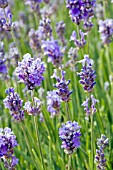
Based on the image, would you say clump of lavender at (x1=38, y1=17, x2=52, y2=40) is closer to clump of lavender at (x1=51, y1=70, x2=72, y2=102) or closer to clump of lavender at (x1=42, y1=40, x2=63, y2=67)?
clump of lavender at (x1=42, y1=40, x2=63, y2=67)

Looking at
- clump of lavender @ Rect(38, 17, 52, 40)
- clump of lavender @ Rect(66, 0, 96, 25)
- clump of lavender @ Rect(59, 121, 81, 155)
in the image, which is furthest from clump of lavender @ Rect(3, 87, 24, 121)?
clump of lavender @ Rect(38, 17, 52, 40)

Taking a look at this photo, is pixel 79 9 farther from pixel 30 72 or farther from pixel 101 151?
pixel 101 151

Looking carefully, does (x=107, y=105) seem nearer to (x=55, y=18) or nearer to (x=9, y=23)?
(x=9, y=23)

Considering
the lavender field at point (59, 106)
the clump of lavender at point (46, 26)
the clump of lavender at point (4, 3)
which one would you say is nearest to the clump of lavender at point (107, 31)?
the lavender field at point (59, 106)

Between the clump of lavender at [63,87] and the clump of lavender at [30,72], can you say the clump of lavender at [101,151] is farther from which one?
the clump of lavender at [30,72]

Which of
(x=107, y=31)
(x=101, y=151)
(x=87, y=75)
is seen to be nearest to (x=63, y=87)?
(x=87, y=75)

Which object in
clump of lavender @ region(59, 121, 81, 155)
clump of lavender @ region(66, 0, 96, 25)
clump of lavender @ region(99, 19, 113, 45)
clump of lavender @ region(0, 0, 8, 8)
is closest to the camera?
clump of lavender @ region(59, 121, 81, 155)

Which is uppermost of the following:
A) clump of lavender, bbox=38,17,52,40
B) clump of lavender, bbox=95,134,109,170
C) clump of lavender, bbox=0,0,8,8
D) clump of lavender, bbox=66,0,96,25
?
clump of lavender, bbox=38,17,52,40

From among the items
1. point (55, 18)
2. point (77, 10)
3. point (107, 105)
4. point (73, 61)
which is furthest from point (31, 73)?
point (55, 18)
